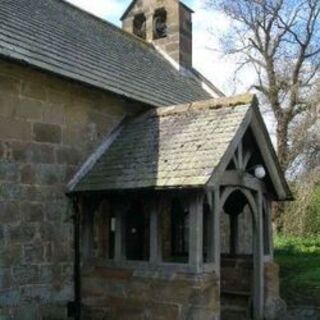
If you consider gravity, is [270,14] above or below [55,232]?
above

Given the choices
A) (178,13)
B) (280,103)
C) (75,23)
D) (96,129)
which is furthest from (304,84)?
(96,129)

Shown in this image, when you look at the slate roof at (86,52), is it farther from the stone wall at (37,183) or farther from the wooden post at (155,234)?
the wooden post at (155,234)

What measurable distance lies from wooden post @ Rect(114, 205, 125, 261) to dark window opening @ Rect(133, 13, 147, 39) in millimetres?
10485

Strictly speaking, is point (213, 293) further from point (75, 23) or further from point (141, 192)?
point (75, 23)

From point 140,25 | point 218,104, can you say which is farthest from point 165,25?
point 218,104

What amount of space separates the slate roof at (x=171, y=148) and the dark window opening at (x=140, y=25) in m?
8.66

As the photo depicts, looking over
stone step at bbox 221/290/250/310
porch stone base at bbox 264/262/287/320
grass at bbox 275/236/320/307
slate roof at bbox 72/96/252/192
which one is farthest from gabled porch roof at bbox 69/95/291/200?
grass at bbox 275/236/320/307

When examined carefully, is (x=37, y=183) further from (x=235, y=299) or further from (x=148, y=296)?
(x=235, y=299)

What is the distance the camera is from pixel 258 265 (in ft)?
33.6

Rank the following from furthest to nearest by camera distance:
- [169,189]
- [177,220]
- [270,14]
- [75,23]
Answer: [270,14], [75,23], [177,220], [169,189]

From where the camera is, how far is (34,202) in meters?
9.23

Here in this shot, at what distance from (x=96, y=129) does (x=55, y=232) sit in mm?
2124

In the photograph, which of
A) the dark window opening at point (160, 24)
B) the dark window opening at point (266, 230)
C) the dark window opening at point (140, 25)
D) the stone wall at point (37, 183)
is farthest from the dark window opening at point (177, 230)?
the dark window opening at point (140, 25)

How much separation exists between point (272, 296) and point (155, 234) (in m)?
2.88
